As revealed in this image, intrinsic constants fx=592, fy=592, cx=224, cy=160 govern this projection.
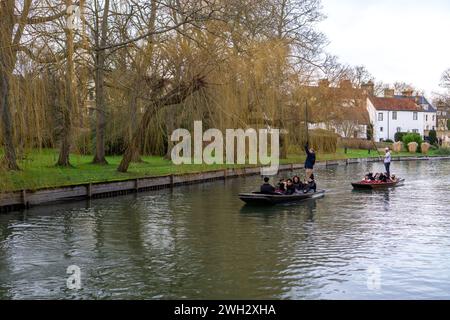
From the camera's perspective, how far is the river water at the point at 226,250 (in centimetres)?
1053

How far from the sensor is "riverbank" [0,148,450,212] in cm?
1934

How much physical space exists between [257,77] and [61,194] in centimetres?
1263

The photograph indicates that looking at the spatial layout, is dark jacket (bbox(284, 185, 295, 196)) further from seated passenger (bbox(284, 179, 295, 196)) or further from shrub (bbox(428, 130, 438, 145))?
shrub (bbox(428, 130, 438, 145))

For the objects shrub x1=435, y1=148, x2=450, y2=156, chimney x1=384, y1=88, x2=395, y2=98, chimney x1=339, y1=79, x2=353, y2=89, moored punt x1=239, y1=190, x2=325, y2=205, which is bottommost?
moored punt x1=239, y1=190, x2=325, y2=205

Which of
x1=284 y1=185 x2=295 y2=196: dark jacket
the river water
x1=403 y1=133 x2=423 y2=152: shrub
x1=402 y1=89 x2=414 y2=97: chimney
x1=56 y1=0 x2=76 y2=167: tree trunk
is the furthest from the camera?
x1=402 y1=89 x2=414 y2=97: chimney

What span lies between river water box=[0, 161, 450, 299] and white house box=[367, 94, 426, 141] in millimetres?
68667

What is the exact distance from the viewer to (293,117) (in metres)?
41.0

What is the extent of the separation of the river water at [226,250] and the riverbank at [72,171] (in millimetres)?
1116

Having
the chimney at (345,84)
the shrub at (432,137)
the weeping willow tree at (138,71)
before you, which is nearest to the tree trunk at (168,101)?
the weeping willow tree at (138,71)

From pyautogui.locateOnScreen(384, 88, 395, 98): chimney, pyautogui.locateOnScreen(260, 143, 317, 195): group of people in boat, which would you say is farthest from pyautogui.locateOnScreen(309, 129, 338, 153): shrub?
pyautogui.locateOnScreen(384, 88, 395, 98): chimney

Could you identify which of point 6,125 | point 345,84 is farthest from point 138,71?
point 345,84

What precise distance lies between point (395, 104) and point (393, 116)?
222 centimetres

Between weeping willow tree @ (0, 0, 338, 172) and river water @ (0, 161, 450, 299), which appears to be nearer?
river water @ (0, 161, 450, 299)

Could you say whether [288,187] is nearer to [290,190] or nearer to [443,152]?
[290,190]
